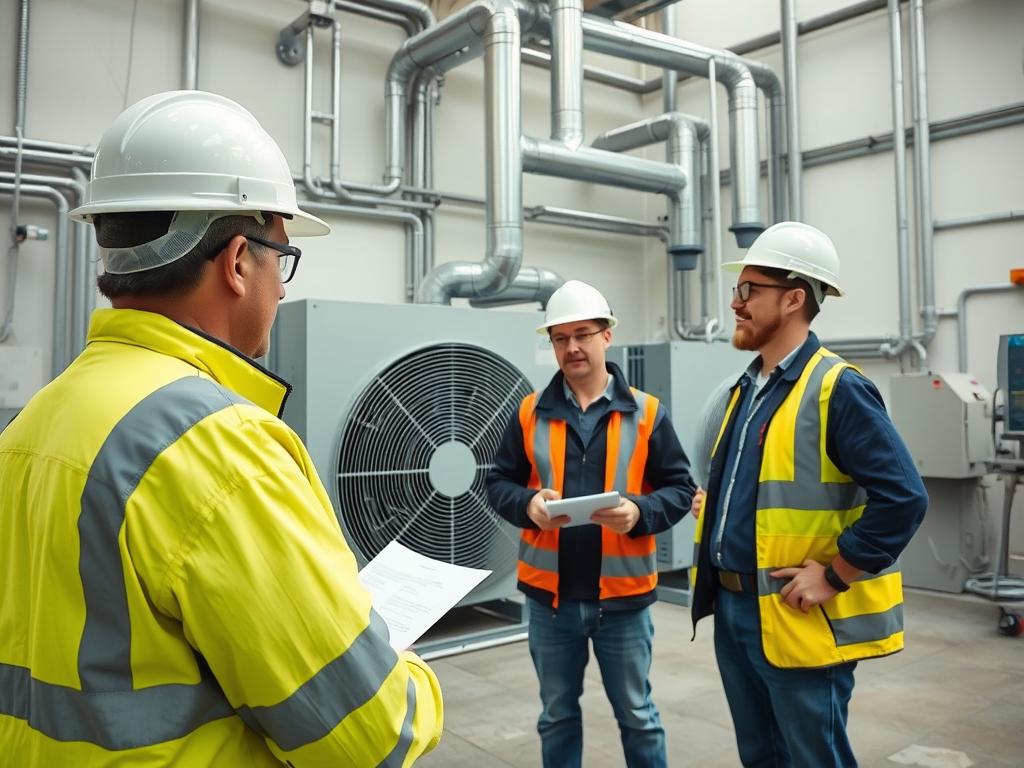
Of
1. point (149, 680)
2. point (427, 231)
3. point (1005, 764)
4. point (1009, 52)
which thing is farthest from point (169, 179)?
point (1009, 52)

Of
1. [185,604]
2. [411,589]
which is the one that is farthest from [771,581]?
[185,604]

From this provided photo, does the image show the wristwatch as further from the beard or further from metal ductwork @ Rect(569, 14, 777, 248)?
metal ductwork @ Rect(569, 14, 777, 248)

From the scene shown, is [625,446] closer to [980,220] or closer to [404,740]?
[404,740]

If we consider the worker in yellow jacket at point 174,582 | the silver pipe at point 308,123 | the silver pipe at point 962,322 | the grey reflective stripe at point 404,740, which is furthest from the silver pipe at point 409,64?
the grey reflective stripe at point 404,740

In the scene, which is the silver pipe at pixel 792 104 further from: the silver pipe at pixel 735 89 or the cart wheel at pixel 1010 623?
the cart wheel at pixel 1010 623

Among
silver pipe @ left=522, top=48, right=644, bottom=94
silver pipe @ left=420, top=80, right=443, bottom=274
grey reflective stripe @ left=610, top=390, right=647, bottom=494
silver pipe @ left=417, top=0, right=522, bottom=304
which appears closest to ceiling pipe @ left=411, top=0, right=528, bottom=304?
silver pipe @ left=417, top=0, right=522, bottom=304

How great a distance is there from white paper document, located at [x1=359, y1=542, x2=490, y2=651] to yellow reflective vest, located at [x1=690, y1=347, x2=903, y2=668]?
68 cm

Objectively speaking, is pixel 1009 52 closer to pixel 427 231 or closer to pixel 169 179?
pixel 427 231

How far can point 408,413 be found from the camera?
3014 millimetres

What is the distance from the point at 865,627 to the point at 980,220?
4.14m

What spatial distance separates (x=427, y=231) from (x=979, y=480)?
135 inches

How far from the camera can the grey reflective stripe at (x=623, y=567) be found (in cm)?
183

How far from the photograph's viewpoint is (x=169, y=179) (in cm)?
78

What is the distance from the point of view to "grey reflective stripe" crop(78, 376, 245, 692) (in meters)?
0.65
